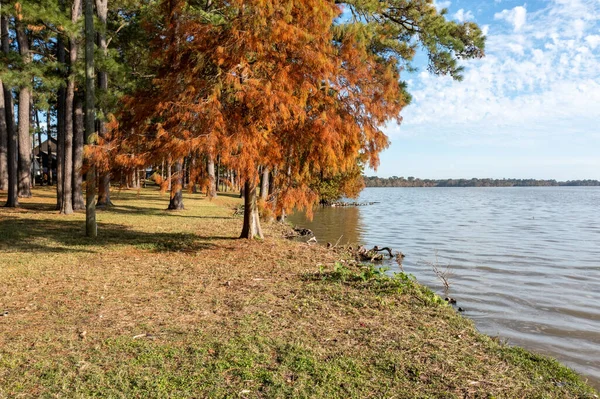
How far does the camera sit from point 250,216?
12.6 meters

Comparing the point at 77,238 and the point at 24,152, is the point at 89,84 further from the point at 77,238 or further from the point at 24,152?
the point at 24,152

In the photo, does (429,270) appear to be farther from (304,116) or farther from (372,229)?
(372,229)

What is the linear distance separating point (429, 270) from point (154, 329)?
332 inches

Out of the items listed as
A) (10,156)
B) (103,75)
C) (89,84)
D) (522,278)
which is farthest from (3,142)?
(522,278)

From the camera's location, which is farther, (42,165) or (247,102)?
(42,165)

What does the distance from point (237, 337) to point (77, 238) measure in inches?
345

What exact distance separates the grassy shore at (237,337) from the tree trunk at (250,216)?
118 inches

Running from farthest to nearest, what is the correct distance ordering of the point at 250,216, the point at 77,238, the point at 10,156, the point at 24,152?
the point at 24,152 → the point at 10,156 → the point at 250,216 → the point at 77,238

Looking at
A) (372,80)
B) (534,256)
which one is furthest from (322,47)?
(534,256)

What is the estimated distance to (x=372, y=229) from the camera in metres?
24.0

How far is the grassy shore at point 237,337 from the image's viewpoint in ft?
13.2

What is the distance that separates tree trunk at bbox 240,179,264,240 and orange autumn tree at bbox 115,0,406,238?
1.69 m

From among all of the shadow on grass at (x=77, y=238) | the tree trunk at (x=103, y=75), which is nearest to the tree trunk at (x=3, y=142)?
Answer: the tree trunk at (x=103, y=75)

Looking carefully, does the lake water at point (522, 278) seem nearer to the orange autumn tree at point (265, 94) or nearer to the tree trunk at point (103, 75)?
the orange autumn tree at point (265, 94)
